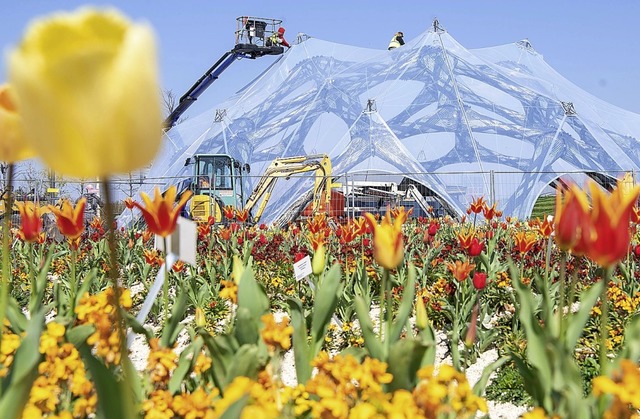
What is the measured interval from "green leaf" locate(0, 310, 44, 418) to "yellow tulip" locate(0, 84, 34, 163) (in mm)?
409

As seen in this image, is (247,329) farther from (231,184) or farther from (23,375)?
(231,184)

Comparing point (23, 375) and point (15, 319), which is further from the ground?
point (23, 375)

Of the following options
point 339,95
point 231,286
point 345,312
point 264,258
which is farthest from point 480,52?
point 231,286

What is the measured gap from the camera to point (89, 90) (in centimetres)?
70

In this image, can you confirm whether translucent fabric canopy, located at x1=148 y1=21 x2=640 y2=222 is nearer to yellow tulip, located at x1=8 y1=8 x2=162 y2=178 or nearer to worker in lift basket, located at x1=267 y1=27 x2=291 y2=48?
worker in lift basket, located at x1=267 y1=27 x2=291 y2=48

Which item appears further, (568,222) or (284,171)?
(284,171)

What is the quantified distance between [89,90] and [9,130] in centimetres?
53

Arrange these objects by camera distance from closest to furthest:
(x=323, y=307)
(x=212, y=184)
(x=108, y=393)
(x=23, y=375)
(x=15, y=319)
A: (x=108, y=393), (x=23, y=375), (x=323, y=307), (x=15, y=319), (x=212, y=184)

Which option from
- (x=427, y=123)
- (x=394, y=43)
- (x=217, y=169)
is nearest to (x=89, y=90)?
(x=217, y=169)

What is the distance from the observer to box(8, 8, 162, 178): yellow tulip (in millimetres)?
687

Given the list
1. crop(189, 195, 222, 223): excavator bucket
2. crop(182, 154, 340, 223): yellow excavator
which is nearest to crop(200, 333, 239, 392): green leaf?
crop(182, 154, 340, 223): yellow excavator

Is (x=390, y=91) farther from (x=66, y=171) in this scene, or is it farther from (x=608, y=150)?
(x=66, y=171)

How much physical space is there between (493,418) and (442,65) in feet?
76.0

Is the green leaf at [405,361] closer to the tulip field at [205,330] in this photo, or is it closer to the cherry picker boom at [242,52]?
the tulip field at [205,330]
